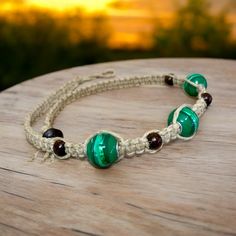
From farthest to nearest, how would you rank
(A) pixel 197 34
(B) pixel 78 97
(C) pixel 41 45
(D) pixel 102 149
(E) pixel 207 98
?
(A) pixel 197 34 < (C) pixel 41 45 < (B) pixel 78 97 < (E) pixel 207 98 < (D) pixel 102 149

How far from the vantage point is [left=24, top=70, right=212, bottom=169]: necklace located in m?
0.66

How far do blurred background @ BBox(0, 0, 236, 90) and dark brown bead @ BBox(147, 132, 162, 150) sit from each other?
4.56ft

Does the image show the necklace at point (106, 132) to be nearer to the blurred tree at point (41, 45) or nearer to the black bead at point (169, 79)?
the black bead at point (169, 79)

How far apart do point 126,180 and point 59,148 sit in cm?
12

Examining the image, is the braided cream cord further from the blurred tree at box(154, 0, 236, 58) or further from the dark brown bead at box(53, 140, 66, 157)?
the blurred tree at box(154, 0, 236, 58)

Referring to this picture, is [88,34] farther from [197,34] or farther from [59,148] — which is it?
[59,148]

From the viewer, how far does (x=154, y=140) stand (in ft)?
2.31

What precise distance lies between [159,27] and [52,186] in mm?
1695

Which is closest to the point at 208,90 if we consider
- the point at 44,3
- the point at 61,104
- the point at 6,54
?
the point at 61,104

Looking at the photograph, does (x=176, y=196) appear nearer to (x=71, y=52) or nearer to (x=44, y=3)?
(x=71, y=52)

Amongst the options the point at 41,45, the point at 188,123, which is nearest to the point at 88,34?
the point at 41,45

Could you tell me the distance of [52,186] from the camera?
65 centimetres

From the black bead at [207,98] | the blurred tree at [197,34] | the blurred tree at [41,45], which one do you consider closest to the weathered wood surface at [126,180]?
the black bead at [207,98]

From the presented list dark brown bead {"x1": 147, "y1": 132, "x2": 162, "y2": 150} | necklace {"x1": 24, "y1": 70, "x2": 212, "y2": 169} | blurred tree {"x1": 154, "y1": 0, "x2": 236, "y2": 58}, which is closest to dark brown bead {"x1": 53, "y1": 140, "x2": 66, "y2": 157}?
necklace {"x1": 24, "y1": 70, "x2": 212, "y2": 169}
